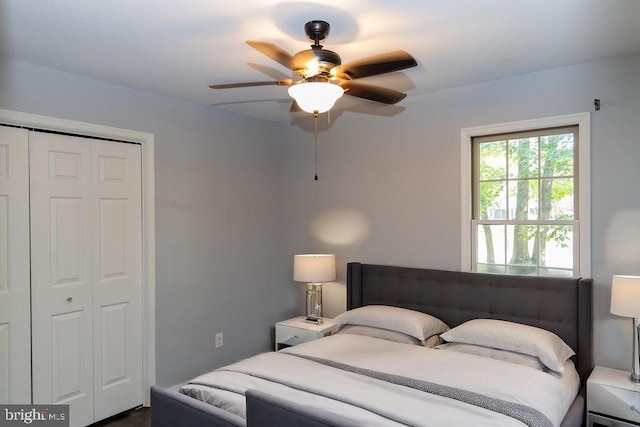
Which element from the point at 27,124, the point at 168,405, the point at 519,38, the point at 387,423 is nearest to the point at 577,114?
the point at 519,38

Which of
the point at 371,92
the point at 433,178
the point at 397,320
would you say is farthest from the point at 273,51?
the point at 397,320

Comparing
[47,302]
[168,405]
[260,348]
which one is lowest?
[260,348]

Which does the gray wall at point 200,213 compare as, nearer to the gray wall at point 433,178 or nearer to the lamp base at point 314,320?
the gray wall at point 433,178

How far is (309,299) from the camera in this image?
4.08 m

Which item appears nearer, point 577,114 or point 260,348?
point 577,114

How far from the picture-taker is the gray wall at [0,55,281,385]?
125 inches

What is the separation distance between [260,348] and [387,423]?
2733mm

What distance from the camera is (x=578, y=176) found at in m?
2.97

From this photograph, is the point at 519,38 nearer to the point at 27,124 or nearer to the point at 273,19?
the point at 273,19

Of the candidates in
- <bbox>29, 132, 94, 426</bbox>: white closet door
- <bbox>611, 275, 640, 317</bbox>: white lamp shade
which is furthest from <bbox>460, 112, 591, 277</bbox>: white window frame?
<bbox>29, 132, 94, 426</bbox>: white closet door

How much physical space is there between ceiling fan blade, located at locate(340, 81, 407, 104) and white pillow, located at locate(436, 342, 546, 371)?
5.45 feet

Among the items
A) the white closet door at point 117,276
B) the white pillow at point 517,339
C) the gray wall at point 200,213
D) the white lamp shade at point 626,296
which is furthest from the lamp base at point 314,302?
the white lamp shade at point 626,296

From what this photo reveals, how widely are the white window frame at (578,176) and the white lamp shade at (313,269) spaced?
3.74ft

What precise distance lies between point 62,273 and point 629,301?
354 cm
